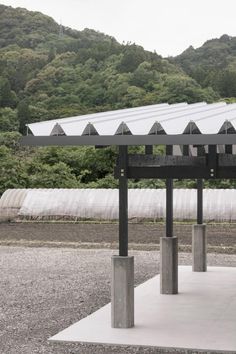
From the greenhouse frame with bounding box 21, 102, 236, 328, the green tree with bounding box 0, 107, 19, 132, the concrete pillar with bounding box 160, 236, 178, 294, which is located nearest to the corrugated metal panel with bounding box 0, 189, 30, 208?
the concrete pillar with bounding box 160, 236, 178, 294

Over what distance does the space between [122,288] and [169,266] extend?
2866mm

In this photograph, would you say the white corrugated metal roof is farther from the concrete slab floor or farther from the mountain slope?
the mountain slope

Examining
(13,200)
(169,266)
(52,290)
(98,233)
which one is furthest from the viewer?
(13,200)

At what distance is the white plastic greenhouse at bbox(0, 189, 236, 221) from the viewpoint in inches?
956

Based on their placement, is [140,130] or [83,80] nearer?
[140,130]

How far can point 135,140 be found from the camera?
7383mm

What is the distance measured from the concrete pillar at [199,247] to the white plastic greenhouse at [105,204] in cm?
1029

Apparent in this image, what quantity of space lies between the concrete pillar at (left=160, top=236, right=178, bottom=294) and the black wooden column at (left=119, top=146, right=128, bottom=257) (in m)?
2.82

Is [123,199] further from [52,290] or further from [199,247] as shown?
[199,247]

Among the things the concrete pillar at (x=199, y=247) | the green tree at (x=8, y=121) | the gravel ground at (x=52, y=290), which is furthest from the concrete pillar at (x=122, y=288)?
the green tree at (x=8, y=121)

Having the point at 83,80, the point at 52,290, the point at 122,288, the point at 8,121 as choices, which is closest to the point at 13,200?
the point at 52,290

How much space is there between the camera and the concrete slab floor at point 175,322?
826 centimetres

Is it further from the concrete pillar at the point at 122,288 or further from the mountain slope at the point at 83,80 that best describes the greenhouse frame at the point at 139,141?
the mountain slope at the point at 83,80

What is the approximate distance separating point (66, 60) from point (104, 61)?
449cm
